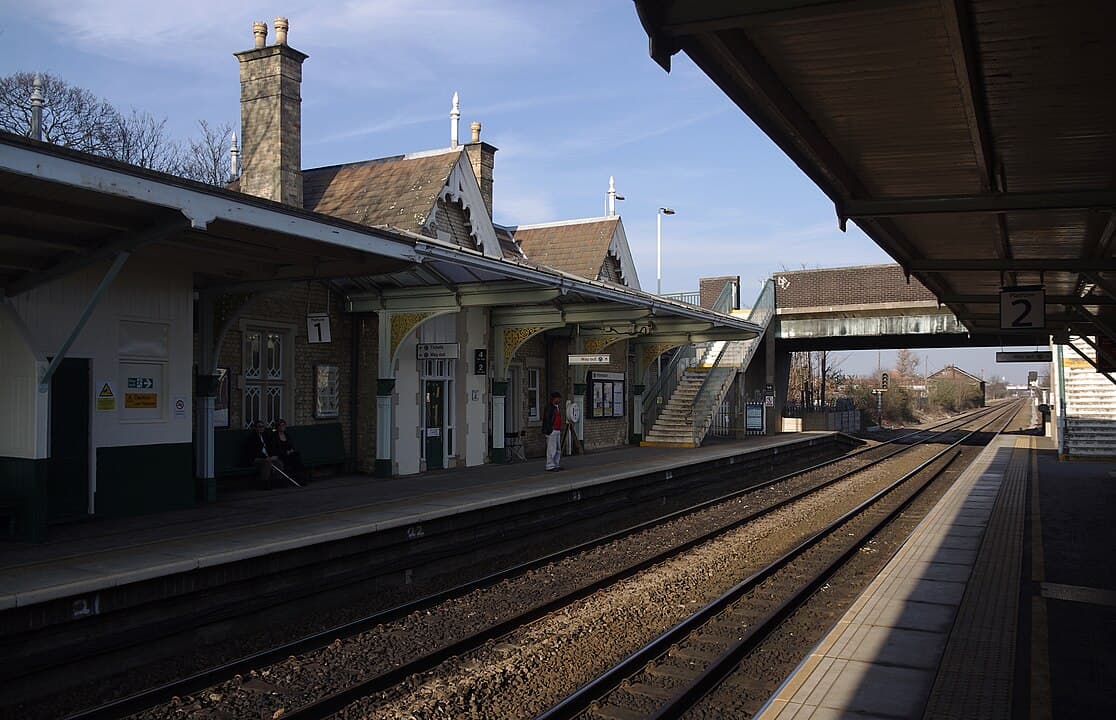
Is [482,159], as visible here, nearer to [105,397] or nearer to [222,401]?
[222,401]

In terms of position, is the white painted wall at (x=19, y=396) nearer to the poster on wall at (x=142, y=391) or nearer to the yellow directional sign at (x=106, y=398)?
the yellow directional sign at (x=106, y=398)

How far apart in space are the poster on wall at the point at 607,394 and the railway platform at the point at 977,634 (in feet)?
36.6

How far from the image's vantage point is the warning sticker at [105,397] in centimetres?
1017

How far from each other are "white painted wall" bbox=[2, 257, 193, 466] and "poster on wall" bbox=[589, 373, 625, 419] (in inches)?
497

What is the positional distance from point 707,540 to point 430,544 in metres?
3.94

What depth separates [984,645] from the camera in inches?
253

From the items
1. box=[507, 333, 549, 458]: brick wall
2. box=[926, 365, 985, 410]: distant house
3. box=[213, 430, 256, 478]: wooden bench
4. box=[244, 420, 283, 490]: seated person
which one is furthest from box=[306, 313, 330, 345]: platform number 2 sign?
box=[926, 365, 985, 410]: distant house

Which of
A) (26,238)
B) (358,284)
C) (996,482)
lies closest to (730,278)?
(996,482)

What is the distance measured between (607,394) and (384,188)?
27.1ft

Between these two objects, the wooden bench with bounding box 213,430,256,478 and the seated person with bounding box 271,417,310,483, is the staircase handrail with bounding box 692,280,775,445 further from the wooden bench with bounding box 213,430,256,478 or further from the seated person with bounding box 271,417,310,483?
the wooden bench with bounding box 213,430,256,478

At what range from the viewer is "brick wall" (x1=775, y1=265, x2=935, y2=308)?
3241 centimetres

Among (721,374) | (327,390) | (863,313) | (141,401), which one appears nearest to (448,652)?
(141,401)

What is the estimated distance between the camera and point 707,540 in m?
12.2

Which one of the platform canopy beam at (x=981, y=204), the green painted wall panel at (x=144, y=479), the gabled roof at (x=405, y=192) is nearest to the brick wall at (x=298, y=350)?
the green painted wall panel at (x=144, y=479)
